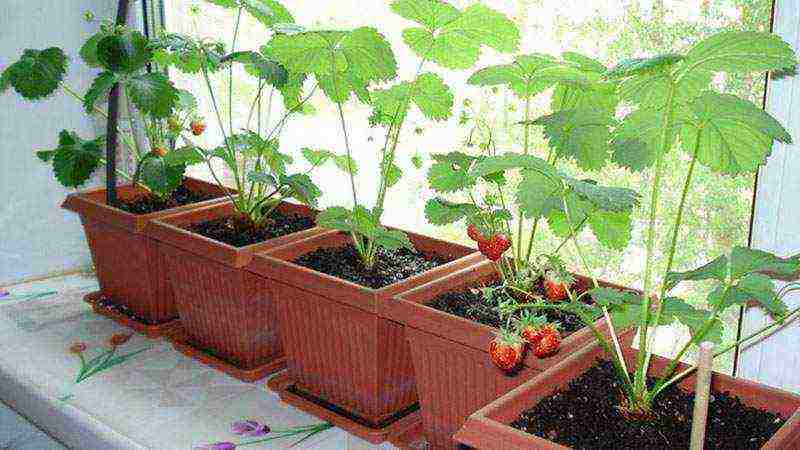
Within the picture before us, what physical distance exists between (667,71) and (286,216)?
1.00 meters

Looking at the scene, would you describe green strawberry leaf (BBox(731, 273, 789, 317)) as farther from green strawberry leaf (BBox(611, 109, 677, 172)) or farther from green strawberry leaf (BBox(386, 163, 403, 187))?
green strawberry leaf (BBox(386, 163, 403, 187))

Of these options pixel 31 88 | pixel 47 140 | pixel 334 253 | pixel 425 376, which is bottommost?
pixel 425 376

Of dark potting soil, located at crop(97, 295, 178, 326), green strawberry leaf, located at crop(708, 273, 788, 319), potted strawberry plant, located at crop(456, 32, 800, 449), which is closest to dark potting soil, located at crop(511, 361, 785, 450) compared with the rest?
potted strawberry plant, located at crop(456, 32, 800, 449)

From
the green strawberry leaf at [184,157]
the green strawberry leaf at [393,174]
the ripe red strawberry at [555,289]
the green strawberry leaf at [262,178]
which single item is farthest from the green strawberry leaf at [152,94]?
the ripe red strawberry at [555,289]

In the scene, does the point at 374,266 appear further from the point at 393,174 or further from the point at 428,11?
the point at 428,11

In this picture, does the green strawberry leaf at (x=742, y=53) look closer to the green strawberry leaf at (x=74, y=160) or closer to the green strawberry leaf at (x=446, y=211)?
the green strawberry leaf at (x=446, y=211)

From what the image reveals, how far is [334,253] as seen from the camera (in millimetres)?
1389

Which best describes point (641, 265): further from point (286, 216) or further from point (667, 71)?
point (286, 216)

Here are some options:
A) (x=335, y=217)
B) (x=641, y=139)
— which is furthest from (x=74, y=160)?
(x=641, y=139)

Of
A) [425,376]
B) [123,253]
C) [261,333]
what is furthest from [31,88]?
[425,376]

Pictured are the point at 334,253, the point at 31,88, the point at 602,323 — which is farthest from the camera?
the point at 31,88

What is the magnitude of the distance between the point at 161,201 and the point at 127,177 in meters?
0.15

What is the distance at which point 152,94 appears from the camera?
141cm

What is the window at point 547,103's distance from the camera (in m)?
1.12
